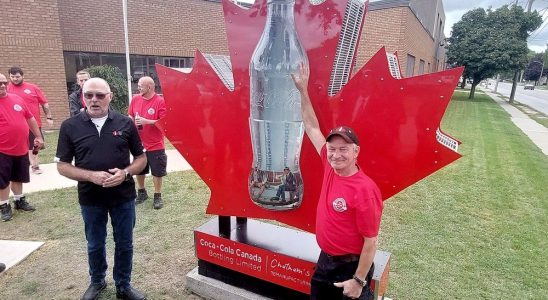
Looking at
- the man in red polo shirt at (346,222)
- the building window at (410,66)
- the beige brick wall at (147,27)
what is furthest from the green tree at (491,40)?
the man in red polo shirt at (346,222)

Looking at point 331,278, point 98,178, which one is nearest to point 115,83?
point 98,178

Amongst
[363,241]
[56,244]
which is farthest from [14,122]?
[363,241]

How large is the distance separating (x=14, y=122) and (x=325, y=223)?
13.8ft

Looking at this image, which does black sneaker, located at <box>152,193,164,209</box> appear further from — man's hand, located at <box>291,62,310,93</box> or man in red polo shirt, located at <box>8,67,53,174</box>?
man's hand, located at <box>291,62,310,93</box>

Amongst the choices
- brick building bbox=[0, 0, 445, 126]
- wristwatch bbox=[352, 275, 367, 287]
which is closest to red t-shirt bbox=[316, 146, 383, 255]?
wristwatch bbox=[352, 275, 367, 287]

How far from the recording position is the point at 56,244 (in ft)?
13.0

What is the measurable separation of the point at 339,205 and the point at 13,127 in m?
4.25

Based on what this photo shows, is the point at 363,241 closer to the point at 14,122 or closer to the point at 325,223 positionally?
the point at 325,223

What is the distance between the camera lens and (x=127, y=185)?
2.79 m

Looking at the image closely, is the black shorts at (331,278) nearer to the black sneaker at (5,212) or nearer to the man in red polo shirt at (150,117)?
the man in red polo shirt at (150,117)

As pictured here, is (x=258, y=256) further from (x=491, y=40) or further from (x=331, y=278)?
(x=491, y=40)

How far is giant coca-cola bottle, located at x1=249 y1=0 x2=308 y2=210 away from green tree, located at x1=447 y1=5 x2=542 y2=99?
87.3 feet

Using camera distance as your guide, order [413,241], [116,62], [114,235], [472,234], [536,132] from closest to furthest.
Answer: [114,235], [413,241], [472,234], [116,62], [536,132]

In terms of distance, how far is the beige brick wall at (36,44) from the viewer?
8469mm
